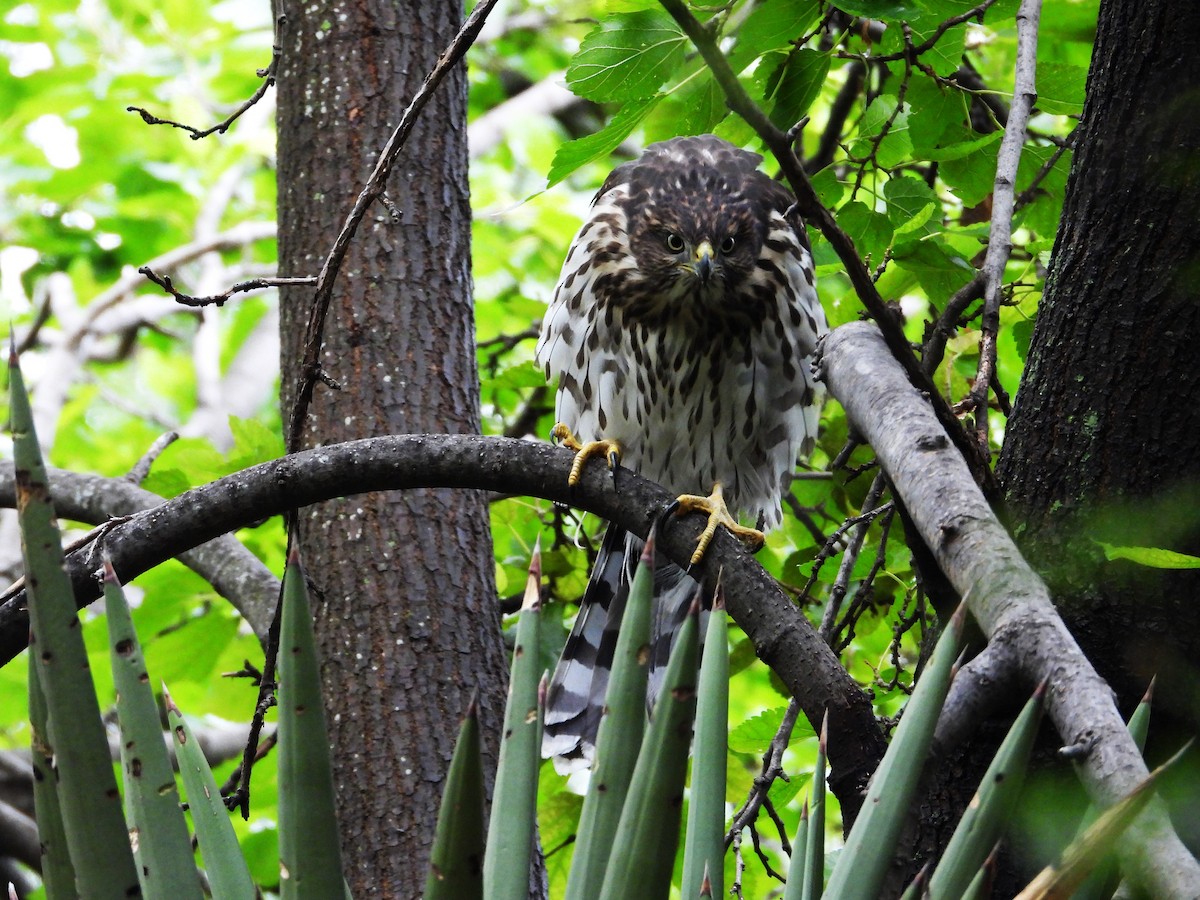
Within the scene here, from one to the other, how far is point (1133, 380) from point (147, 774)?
57.2 inches

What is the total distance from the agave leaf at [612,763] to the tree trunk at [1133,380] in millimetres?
943

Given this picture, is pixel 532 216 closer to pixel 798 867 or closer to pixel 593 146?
pixel 593 146

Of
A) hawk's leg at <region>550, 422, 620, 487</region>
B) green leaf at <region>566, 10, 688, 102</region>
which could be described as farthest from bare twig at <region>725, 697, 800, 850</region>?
green leaf at <region>566, 10, 688, 102</region>

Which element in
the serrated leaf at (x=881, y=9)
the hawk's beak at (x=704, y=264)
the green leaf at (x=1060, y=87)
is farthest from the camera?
the hawk's beak at (x=704, y=264)

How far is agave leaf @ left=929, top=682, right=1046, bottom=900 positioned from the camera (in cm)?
125

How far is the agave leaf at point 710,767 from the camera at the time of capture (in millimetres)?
1357

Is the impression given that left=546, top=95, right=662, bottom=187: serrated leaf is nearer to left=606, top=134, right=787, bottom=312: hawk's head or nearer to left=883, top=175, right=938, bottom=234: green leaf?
left=883, top=175, right=938, bottom=234: green leaf

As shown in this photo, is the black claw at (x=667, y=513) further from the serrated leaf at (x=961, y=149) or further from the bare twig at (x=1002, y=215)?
the serrated leaf at (x=961, y=149)

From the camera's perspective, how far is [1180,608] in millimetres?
1933

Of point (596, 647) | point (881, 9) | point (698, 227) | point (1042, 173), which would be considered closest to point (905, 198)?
point (1042, 173)

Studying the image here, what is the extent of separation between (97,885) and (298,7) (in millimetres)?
2722

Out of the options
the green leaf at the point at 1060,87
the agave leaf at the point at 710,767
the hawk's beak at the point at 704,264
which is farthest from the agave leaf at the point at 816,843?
the hawk's beak at the point at 704,264

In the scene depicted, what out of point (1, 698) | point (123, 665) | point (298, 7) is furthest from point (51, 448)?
point (123, 665)

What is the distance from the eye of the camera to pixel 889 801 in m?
1.29
